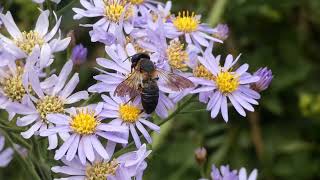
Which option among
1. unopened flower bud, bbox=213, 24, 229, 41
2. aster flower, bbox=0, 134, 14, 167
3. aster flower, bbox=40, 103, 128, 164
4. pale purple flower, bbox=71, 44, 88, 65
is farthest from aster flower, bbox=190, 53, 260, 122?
aster flower, bbox=0, 134, 14, 167

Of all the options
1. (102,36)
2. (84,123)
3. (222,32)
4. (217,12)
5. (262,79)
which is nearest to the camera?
(84,123)

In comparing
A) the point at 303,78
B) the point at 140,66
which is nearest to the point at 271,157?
the point at 303,78

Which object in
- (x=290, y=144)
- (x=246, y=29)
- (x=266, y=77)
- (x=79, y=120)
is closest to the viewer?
(x=79, y=120)

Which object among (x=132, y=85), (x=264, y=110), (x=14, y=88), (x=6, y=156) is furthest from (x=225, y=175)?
(x=264, y=110)

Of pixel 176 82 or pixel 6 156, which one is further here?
pixel 6 156

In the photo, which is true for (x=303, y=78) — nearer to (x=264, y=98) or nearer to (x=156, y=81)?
(x=264, y=98)

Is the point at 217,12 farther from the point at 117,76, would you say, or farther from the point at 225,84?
the point at 117,76

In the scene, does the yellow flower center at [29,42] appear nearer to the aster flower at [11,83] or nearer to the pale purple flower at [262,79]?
the aster flower at [11,83]

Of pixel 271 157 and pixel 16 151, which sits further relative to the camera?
pixel 271 157
